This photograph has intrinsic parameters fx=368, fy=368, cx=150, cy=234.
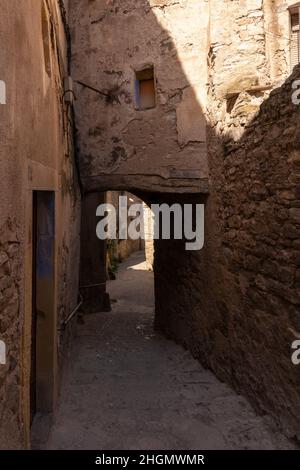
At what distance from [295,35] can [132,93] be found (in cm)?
275

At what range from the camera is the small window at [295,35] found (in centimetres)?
554

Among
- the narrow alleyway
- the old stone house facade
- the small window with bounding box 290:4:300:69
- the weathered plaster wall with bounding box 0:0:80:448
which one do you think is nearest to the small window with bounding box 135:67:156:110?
the old stone house facade

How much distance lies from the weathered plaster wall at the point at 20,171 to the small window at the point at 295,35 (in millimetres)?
3784

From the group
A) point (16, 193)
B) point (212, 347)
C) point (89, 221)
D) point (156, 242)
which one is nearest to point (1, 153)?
point (16, 193)

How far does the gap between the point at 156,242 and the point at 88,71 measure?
10.8 ft

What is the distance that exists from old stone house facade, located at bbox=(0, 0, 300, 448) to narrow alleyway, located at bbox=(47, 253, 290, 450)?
23cm

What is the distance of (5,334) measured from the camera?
6.91 feet

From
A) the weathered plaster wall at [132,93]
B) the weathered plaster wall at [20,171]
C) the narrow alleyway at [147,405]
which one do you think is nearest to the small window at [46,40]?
the weathered plaster wall at [20,171]

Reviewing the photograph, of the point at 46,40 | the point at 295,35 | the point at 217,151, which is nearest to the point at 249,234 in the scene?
the point at 217,151

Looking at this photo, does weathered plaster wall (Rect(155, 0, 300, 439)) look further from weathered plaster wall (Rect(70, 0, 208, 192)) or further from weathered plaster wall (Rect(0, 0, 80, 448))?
weathered plaster wall (Rect(0, 0, 80, 448))

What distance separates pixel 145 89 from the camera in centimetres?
504

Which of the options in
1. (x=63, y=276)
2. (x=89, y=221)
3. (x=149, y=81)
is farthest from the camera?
(x=89, y=221)

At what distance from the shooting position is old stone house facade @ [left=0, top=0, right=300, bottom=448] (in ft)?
8.00
